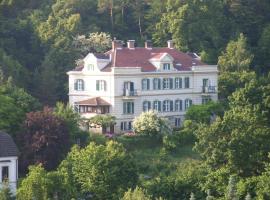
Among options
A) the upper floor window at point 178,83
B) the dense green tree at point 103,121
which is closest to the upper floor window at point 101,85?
the dense green tree at point 103,121

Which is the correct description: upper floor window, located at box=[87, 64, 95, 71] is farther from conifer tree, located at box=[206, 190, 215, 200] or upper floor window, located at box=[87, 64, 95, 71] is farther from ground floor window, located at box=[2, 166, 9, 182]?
conifer tree, located at box=[206, 190, 215, 200]

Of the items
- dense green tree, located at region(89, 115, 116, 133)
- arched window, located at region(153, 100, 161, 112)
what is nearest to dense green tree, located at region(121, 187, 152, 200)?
dense green tree, located at region(89, 115, 116, 133)

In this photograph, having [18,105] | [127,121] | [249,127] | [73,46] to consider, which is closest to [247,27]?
[73,46]

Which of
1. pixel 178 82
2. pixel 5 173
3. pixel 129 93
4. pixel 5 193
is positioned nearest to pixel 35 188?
pixel 5 193

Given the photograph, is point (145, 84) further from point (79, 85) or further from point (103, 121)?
point (103, 121)

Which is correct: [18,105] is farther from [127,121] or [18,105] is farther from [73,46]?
Answer: [73,46]

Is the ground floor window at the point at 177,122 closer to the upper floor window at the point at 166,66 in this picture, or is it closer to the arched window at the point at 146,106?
the arched window at the point at 146,106
